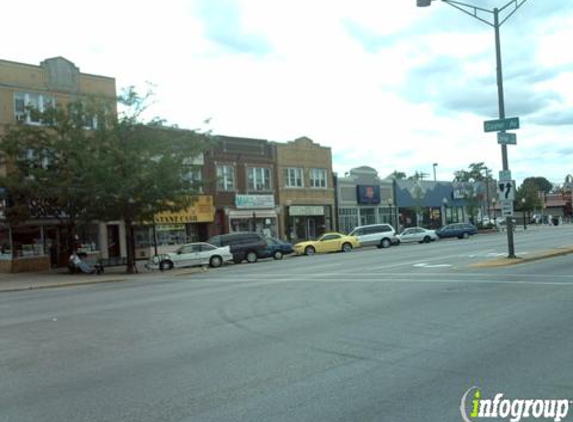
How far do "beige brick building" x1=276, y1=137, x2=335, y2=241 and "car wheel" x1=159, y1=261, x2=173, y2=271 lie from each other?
62.8ft

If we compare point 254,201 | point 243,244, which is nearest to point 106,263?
point 243,244

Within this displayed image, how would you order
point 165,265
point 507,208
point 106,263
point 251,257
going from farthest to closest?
point 251,257, point 165,265, point 106,263, point 507,208

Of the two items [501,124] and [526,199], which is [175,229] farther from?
[526,199]

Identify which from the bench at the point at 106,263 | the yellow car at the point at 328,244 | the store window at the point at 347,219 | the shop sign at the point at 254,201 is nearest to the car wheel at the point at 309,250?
the yellow car at the point at 328,244

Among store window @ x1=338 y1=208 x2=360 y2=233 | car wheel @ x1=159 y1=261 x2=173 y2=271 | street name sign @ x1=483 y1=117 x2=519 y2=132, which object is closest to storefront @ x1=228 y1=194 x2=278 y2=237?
store window @ x1=338 y1=208 x2=360 y2=233

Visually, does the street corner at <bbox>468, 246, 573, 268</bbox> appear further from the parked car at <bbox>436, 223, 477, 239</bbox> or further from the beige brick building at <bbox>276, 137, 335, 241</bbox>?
the parked car at <bbox>436, 223, 477, 239</bbox>

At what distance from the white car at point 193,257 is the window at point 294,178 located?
19.0 meters

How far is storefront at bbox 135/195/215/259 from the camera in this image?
40938mm

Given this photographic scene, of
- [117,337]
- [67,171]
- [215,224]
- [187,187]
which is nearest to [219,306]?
[117,337]

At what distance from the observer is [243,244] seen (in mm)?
34750

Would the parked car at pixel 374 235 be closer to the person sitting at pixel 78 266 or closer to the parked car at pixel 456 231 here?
the parked car at pixel 456 231

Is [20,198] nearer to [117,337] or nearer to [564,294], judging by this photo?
[117,337]

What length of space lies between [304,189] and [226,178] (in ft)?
29.4

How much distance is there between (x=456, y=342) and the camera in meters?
8.13
